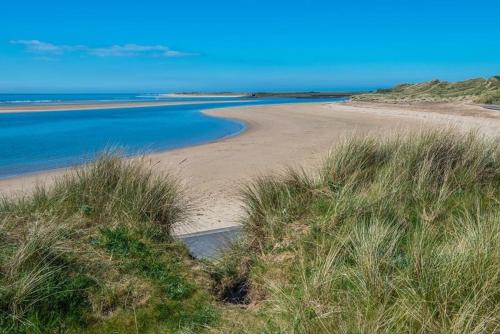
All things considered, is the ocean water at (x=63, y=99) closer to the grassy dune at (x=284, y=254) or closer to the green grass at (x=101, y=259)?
the green grass at (x=101, y=259)

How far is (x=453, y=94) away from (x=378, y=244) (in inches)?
1955

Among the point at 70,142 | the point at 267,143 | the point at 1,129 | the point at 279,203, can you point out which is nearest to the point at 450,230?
the point at 279,203

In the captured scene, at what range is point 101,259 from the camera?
4.05 m

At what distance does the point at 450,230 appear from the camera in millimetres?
4035

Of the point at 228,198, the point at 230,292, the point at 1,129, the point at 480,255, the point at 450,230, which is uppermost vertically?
the point at 480,255

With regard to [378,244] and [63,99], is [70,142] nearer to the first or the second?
[378,244]

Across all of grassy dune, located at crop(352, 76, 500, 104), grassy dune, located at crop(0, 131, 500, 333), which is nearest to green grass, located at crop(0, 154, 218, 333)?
grassy dune, located at crop(0, 131, 500, 333)

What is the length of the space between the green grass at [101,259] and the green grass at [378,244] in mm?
505

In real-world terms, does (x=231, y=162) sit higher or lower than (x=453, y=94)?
higher

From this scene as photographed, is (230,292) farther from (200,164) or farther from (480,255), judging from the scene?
(200,164)

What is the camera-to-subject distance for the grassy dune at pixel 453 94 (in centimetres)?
3765

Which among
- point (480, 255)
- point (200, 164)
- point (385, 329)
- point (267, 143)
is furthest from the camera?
point (267, 143)

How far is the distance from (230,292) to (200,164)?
8.29 m

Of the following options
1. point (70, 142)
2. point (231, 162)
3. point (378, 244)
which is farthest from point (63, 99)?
point (378, 244)
